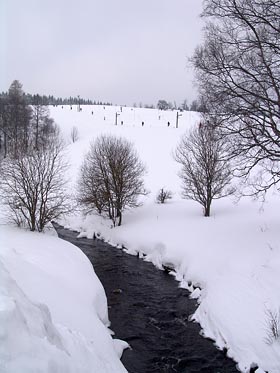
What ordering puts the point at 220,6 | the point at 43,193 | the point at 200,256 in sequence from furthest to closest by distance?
the point at 43,193, the point at 200,256, the point at 220,6

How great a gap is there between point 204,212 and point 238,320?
1192cm

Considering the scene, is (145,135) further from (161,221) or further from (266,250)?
(266,250)

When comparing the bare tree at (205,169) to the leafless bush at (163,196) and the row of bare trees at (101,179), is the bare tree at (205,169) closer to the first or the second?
the row of bare trees at (101,179)

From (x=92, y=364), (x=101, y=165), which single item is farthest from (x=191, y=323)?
(x=101, y=165)

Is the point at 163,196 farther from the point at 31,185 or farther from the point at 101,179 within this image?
the point at 31,185

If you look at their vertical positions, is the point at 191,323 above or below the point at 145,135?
below

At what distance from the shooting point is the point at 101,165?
88.5 feet

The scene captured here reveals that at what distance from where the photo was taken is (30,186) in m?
19.6

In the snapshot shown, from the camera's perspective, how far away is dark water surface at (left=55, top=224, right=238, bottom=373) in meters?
9.53

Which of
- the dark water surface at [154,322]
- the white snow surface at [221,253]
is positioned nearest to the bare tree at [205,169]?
the white snow surface at [221,253]

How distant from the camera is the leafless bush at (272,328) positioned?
918 cm

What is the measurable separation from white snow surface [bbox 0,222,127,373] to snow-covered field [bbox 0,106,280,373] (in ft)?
0.07

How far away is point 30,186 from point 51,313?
40.3 ft

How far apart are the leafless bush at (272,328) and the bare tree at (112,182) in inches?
677
